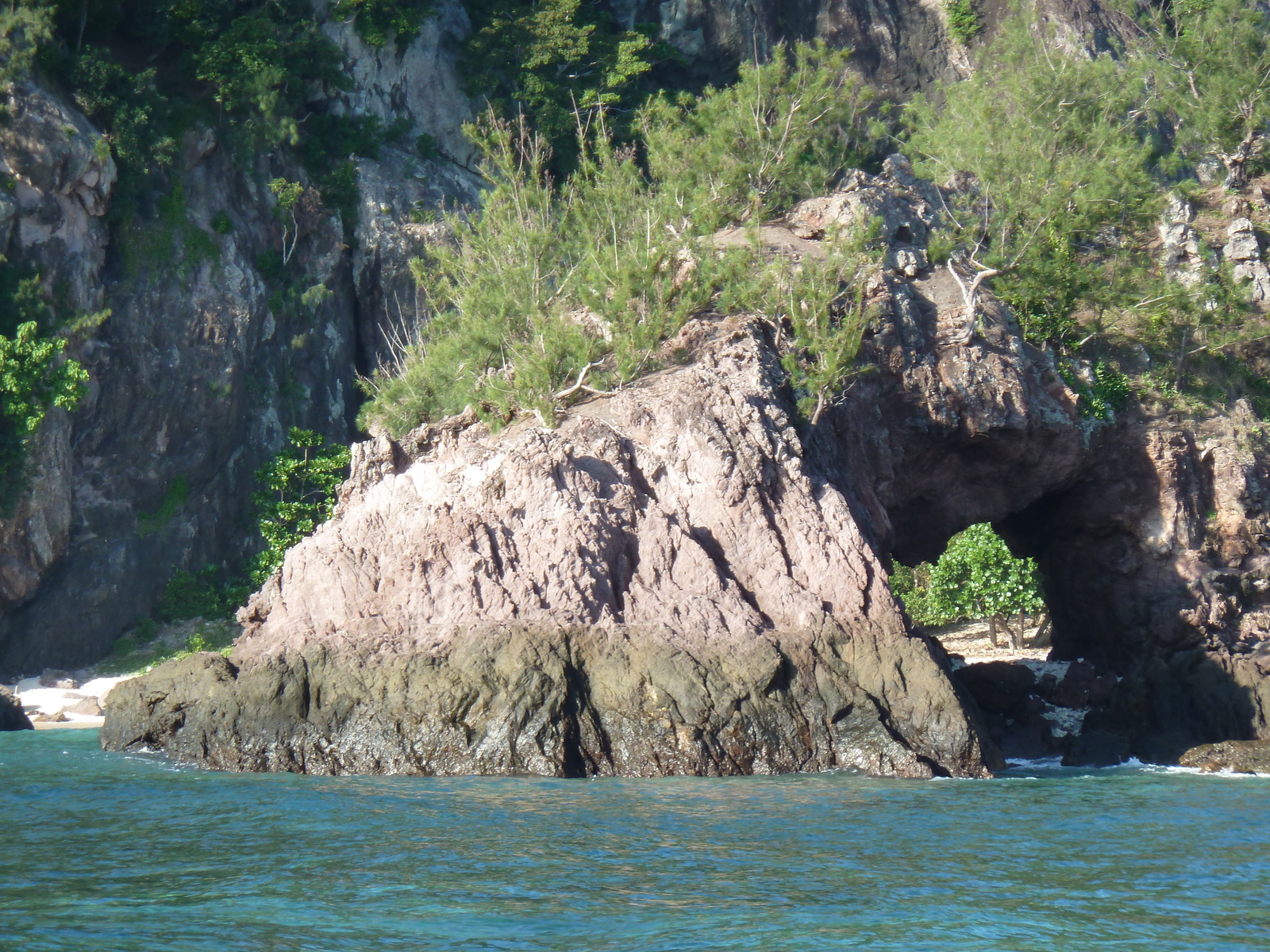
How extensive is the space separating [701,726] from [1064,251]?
13665 millimetres

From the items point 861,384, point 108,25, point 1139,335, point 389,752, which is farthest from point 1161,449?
point 108,25

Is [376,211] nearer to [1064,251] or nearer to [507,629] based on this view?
[1064,251]

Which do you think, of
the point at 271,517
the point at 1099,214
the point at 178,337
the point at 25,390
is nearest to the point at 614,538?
the point at 1099,214

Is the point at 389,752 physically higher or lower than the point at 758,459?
lower

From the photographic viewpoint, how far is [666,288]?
65.7 ft

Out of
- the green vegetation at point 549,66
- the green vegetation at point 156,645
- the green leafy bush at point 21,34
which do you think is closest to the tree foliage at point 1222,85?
the green vegetation at point 549,66

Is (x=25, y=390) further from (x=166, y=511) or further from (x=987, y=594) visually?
(x=987, y=594)

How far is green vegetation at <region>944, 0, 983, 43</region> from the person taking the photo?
46.5 m

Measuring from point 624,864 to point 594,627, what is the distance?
614 centimetres

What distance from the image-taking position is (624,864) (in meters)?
10.1

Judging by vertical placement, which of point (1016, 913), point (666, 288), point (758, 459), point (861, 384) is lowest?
point (1016, 913)

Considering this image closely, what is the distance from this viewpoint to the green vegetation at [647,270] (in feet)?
64.2

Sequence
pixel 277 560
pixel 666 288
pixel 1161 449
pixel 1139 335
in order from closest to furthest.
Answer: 1. pixel 666 288
2. pixel 1161 449
3. pixel 1139 335
4. pixel 277 560

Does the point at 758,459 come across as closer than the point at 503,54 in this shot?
Yes
